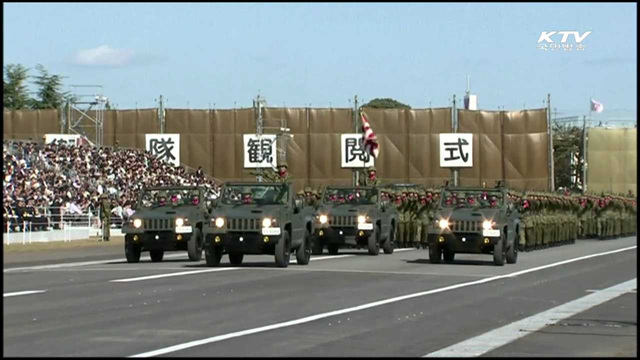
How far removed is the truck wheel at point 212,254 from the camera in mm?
30141

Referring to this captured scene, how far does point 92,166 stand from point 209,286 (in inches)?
1268

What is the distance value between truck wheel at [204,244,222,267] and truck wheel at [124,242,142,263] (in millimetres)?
3163

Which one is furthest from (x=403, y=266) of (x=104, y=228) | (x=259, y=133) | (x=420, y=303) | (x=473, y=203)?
(x=259, y=133)

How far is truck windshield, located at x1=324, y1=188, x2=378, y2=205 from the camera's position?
38562mm

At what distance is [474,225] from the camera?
32.4 metres

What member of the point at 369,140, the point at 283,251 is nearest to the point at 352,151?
the point at 369,140

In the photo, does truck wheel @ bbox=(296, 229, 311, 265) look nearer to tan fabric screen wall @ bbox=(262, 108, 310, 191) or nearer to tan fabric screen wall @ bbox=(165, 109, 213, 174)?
tan fabric screen wall @ bbox=(262, 108, 310, 191)

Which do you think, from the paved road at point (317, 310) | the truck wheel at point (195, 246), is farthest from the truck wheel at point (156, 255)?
the paved road at point (317, 310)

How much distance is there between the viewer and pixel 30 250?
39062mm

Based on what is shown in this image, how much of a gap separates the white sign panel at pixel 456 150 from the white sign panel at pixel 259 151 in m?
8.81

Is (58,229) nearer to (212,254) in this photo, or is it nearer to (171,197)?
(171,197)

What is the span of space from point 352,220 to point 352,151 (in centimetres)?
3155

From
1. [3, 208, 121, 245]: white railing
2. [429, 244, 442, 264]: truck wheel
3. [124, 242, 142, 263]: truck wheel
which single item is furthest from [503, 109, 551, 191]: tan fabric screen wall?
[124, 242, 142, 263]: truck wheel

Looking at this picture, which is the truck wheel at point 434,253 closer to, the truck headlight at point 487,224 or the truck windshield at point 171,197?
the truck headlight at point 487,224
